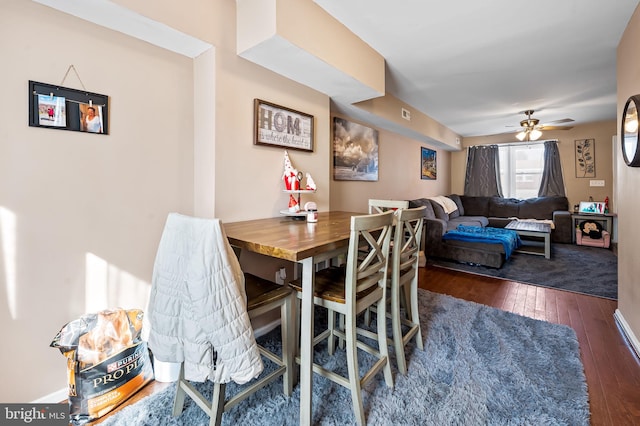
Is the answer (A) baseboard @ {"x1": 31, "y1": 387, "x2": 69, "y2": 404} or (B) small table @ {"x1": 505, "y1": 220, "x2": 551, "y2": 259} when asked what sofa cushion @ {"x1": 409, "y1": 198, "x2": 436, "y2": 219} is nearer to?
(B) small table @ {"x1": 505, "y1": 220, "x2": 551, "y2": 259}

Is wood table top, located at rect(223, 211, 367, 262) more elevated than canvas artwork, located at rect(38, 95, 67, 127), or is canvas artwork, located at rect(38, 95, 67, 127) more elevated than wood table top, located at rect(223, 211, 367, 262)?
canvas artwork, located at rect(38, 95, 67, 127)

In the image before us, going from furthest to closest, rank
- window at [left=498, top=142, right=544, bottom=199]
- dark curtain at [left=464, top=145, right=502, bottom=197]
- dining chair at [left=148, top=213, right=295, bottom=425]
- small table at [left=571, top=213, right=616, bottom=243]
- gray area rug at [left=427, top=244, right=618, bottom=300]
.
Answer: dark curtain at [left=464, top=145, right=502, bottom=197] → window at [left=498, top=142, right=544, bottom=199] → small table at [left=571, top=213, right=616, bottom=243] → gray area rug at [left=427, top=244, right=618, bottom=300] → dining chair at [left=148, top=213, right=295, bottom=425]

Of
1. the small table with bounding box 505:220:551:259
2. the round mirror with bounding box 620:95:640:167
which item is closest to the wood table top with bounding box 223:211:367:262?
the round mirror with bounding box 620:95:640:167

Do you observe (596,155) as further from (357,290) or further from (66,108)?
(66,108)

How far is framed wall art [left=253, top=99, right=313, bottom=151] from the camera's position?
2051mm

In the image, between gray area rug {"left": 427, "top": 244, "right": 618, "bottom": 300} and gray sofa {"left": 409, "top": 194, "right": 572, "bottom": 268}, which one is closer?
gray area rug {"left": 427, "top": 244, "right": 618, "bottom": 300}

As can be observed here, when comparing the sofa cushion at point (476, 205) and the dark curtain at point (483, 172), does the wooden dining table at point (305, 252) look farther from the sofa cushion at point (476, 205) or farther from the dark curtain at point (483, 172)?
the dark curtain at point (483, 172)

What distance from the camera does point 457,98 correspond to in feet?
12.7

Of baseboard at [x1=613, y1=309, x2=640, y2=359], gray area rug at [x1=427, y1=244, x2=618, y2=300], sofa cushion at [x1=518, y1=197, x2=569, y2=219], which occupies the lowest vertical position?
baseboard at [x1=613, y1=309, x2=640, y2=359]

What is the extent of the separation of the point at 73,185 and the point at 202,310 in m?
1.04

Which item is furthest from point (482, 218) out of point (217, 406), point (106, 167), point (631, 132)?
point (106, 167)

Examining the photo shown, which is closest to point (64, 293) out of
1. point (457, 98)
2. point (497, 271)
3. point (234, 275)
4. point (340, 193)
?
point (234, 275)

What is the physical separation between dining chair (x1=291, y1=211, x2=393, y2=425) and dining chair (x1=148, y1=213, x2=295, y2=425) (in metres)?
0.43

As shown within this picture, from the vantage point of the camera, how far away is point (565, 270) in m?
3.57
